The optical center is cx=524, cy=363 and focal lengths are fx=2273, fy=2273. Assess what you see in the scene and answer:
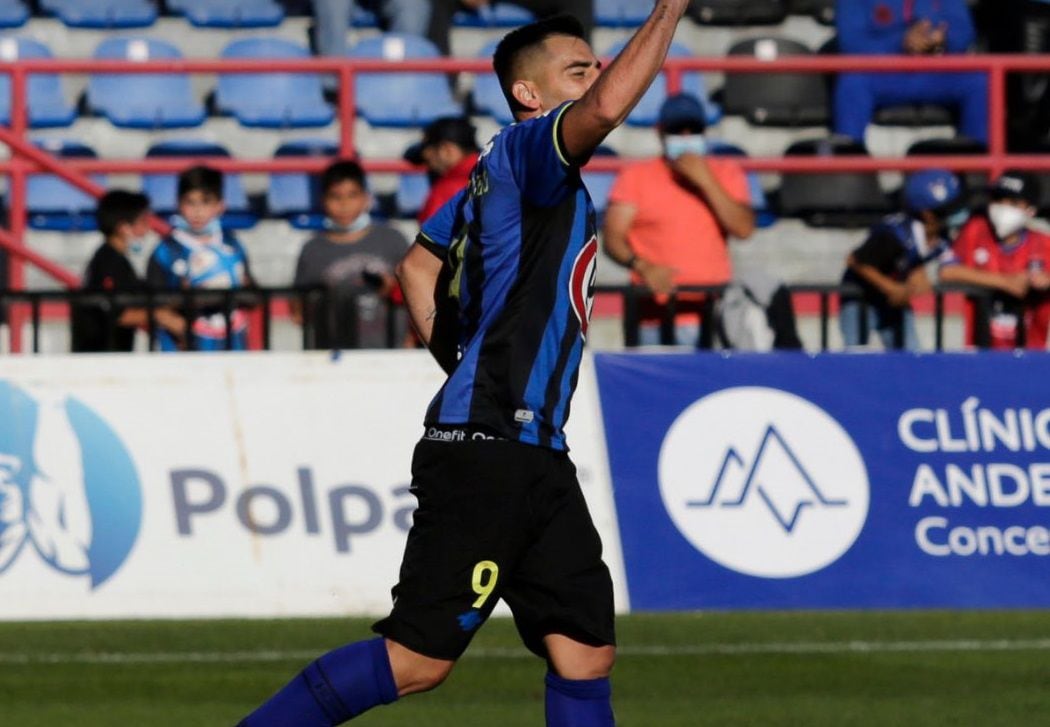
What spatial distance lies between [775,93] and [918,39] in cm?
112

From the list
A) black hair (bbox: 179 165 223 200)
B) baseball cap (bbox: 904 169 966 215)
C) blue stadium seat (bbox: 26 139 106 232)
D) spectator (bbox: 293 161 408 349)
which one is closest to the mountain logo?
spectator (bbox: 293 161 408 349)

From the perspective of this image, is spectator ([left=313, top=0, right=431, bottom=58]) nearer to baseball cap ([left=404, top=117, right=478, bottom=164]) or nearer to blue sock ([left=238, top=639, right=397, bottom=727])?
baseball cap ([left=404, top=117, right=478, bottom=164])

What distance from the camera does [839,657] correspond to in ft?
29.9

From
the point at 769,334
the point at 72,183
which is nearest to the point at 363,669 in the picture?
the point at 769,334

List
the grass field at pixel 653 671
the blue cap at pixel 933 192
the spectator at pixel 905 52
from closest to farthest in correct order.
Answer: the grass field at pixel 653 671 < the blue cap at pixel 933 192 < the spectator at pixel 905 52

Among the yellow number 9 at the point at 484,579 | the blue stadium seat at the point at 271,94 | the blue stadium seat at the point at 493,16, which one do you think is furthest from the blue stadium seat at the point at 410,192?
the yellow number 9 at the point at 484,579

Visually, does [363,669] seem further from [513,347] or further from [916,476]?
[916,476]

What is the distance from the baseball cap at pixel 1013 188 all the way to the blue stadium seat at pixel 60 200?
584 centimetres

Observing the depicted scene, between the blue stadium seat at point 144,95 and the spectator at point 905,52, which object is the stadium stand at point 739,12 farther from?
the blue stadium seat at point 144,95

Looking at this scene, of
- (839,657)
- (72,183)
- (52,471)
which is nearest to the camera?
(839,657)

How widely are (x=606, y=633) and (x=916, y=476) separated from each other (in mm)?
5528

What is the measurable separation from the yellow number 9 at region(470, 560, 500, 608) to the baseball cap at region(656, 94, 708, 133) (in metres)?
6.86

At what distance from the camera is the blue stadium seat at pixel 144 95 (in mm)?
15945

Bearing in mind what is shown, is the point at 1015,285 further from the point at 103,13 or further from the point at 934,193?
the point at 103,13
